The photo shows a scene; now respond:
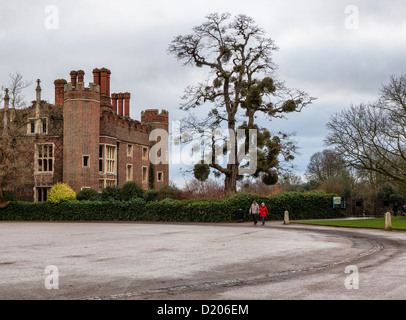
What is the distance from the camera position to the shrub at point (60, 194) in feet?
117

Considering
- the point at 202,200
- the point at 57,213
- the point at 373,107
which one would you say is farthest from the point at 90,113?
the point at 373,107

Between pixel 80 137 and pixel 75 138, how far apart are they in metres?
0.41

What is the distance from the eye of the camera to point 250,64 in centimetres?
3675

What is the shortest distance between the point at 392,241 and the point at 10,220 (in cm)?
2983

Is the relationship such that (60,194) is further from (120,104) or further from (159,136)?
(159,136)

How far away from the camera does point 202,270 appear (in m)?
10.4

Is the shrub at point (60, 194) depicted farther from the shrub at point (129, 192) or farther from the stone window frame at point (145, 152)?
the stone window frame at point (145, 152)

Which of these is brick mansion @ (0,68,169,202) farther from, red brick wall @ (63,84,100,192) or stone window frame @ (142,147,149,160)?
stone window frame @ (142,147,149,160)

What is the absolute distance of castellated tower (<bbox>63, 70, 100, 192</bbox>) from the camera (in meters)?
38.9

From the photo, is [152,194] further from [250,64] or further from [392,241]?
[392,241]


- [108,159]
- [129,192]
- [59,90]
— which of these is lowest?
[129,192]

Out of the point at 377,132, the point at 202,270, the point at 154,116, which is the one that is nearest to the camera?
the point at 202,270

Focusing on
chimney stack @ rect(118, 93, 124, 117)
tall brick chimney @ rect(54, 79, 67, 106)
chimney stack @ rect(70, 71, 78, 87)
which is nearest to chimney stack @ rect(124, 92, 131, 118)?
chimney stack @ rect(118, 93, 124, 117)

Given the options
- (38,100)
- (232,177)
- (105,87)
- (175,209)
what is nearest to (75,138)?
(38,100)
